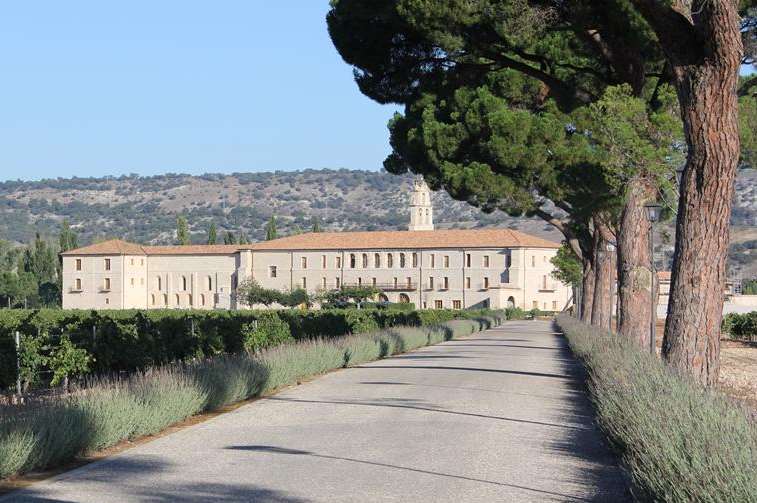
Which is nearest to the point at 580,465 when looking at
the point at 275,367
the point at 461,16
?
the point at 275,367

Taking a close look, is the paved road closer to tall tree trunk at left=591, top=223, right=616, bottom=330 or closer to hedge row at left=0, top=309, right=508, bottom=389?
hedge row at left=0, top=309, right=508, bottom=389

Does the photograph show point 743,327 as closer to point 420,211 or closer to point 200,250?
point 200,250

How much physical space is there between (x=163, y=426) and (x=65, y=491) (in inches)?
147

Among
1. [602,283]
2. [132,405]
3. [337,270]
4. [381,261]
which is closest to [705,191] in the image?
[132,405]

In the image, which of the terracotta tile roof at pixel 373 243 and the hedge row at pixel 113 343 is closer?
the hedge row at pixel 113 343

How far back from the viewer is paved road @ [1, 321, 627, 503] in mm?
8062

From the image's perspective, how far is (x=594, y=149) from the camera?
24047 mm

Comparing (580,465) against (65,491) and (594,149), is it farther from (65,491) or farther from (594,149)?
(594,149)

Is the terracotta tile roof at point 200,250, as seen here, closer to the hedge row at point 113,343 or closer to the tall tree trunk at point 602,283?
the tall tree trunk at point 602,283

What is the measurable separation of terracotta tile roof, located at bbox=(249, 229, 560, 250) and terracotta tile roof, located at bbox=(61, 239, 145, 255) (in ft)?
47.8

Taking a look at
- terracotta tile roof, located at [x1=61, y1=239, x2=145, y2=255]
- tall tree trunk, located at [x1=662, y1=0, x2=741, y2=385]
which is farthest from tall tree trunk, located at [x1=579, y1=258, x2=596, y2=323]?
terracotta tile roof, located at [x1=61, y1=239, x2=145, y2=255]

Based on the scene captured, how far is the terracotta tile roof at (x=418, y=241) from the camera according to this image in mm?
116812

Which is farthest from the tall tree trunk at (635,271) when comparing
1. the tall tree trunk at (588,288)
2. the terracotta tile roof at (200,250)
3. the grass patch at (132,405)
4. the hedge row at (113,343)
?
the terracotta tile roof at (200,250)

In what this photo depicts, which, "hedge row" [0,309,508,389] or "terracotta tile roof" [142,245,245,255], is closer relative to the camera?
"hedge row" [0,309,508,389]
